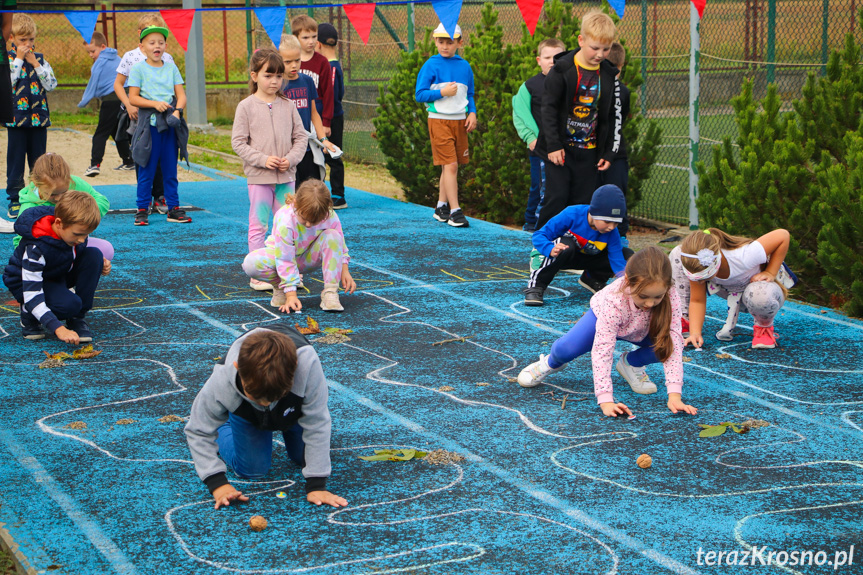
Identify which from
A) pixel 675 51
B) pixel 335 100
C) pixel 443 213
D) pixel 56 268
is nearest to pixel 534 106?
pixel 443 213

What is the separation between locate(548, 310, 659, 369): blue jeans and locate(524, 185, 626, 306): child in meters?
1.51

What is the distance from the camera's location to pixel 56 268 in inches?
216

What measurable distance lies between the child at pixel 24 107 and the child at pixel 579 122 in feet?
16.5

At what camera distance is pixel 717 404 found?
177 inches

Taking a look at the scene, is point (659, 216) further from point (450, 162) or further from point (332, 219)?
point (332, 219)

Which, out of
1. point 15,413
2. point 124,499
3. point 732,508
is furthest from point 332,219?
point 732,508

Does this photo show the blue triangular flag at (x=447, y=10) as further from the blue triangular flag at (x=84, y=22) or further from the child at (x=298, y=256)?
the blue triangular flag at (x=84, y=22)

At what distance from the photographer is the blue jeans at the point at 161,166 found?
9219mm

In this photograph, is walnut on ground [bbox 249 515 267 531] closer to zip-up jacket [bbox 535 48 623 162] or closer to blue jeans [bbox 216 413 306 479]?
blue jeans [bbox 216 413 306 479]

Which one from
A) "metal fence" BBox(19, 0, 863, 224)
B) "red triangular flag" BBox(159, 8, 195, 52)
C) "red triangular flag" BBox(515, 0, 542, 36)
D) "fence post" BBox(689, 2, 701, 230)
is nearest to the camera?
"red triangular flag" BBox(515, 0, 542, 36)

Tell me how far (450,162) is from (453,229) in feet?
2.05

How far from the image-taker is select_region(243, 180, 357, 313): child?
5977 millimetres

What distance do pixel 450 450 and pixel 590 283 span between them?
9.66 ft

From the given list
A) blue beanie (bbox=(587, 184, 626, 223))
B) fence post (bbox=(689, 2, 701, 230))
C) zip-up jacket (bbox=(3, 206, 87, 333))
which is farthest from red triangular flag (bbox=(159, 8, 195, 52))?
blue beanie (bbox=(587, 184, 626, 223))
